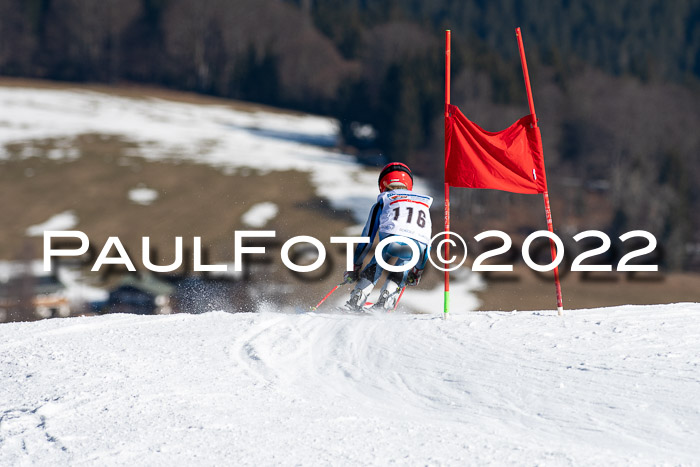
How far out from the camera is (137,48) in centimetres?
9719

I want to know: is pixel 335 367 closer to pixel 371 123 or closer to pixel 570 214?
pixel 570 214

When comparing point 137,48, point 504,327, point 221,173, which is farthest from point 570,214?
point 137,48

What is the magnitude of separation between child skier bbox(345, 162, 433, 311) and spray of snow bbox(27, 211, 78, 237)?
34.3 meters

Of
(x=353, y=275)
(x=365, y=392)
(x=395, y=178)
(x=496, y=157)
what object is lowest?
(x=365, y=392)

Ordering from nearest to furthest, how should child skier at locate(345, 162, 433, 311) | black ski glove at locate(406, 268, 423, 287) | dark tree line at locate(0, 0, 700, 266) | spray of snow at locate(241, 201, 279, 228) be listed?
child skier at locate(345, 162, 433, 311), black ski glove at locate(406, 268, 423, 287), spray of snow at locate(241, 201, 279, 228), dark tree line at locate(0, 0, 700, 266)

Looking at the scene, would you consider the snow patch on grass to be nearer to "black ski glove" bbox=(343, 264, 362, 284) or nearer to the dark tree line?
the dark tree line

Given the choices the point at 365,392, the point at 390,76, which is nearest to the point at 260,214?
the point at 390,76

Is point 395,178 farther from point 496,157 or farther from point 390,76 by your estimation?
point 390,76

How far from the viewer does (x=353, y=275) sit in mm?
8711

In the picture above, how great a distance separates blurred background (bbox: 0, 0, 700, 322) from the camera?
3300 centimetres

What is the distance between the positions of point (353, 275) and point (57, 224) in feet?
118

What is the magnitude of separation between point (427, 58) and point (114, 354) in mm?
63362

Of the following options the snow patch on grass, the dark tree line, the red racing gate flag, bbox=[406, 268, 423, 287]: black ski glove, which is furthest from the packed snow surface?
the dark tree line

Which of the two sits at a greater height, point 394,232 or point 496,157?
point 496,157
